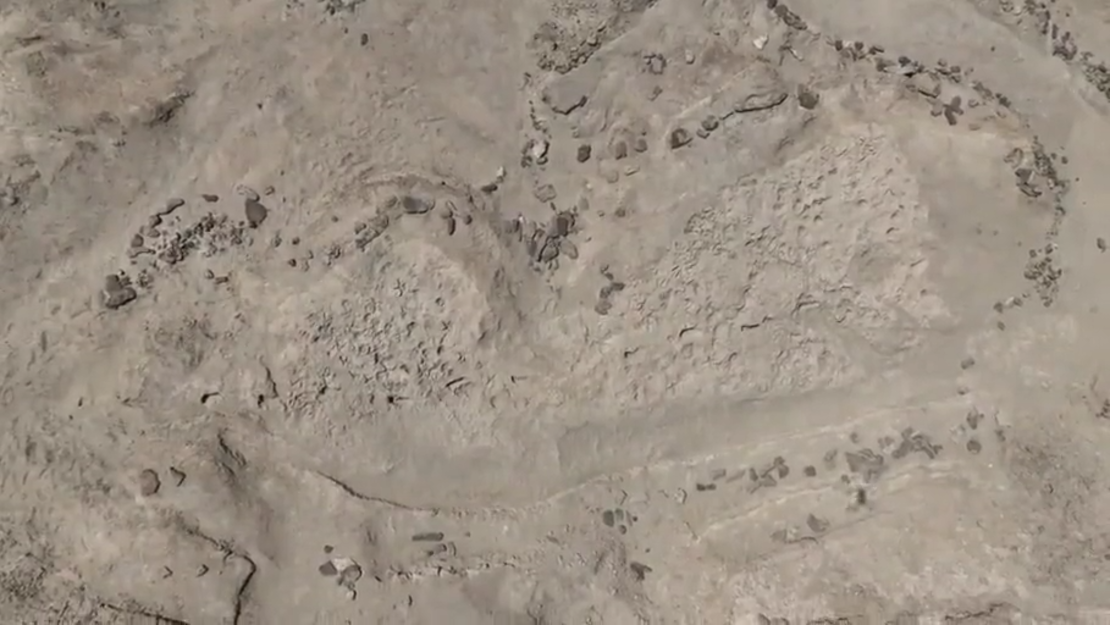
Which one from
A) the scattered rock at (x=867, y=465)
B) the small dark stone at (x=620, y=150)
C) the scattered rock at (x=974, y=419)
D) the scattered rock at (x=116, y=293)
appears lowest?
the scattered rock at (x=867, y=465)

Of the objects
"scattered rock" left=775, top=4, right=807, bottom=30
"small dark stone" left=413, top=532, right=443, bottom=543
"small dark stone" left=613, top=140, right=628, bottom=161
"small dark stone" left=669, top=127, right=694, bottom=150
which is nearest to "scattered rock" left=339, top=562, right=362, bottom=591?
"small dark stone" left=413, top=532, right=443, bottom=543

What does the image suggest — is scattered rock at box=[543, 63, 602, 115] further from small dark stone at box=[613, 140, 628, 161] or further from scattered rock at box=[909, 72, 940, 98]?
scattered rock at box=[909, 72, 940, 98]

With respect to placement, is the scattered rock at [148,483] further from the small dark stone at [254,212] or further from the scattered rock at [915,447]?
the scattered rock at [915,447]

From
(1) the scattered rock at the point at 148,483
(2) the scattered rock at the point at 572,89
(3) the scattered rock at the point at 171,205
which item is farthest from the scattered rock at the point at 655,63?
(1) the scattered rock at the point at 148,483

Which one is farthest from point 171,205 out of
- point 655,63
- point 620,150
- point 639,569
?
point 639,569

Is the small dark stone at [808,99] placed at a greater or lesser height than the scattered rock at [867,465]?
greater

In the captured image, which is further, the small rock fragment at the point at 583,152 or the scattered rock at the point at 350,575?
the small rock fragment at the point at 583,152

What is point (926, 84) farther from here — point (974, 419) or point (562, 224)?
point (562, 224)
